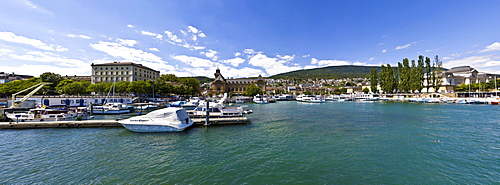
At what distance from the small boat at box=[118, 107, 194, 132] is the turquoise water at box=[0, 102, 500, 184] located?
0.87 metres

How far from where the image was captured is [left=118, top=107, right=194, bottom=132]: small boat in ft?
56.6

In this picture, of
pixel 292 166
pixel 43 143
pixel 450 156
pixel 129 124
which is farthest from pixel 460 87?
pixel 43 143

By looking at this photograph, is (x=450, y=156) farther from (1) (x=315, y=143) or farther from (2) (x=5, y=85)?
(2) (x=5, y=85)

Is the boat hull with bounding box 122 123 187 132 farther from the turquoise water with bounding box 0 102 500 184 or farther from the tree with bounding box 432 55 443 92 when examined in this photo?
the tree with bounding box 432 55 443 92

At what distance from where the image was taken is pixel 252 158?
440 inches

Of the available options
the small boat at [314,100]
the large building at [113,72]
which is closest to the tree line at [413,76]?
the small boat at [314,100]

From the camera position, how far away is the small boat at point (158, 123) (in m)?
17.2

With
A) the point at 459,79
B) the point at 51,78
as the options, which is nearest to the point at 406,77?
the point at 459,79

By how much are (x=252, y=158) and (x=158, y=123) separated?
10.4m

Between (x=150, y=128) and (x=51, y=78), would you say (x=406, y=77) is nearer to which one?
(x=150, y=128)

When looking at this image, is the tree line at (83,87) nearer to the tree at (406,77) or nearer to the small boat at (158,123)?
the small boat at (158,123)

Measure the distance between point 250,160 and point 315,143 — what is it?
18.9 feet

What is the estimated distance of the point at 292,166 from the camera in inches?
394

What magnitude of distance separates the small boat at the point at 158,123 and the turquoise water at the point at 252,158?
873mm
